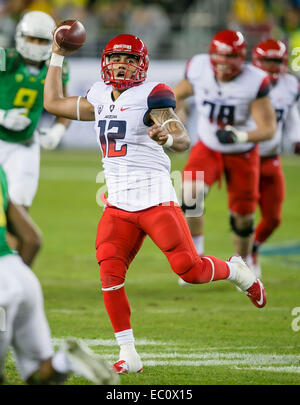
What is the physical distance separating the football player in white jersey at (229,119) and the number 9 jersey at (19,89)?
1.42 metres

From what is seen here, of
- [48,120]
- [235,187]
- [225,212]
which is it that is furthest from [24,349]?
[48,120]

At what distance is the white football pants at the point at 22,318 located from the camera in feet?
11.1

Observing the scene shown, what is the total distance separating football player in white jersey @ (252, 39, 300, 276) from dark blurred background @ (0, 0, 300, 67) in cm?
873

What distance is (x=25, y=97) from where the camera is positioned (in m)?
6.17

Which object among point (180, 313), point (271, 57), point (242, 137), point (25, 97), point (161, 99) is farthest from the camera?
point (271, 57)

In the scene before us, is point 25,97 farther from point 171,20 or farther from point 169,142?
point 171,20

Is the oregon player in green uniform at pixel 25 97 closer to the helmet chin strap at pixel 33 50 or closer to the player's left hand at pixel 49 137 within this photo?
the helmet chin strap at pixel 33 50

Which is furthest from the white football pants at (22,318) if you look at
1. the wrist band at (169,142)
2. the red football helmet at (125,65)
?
the red football helmet at (125,65)

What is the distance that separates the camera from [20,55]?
6.19 m

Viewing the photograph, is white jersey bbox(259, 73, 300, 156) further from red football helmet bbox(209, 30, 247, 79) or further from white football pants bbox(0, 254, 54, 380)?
white football pants bbox(0, 254, 54, 380)

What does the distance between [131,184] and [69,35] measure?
97cm

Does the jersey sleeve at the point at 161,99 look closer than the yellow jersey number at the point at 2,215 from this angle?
No

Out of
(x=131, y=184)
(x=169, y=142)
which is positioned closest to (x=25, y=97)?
(x=131, y=184)

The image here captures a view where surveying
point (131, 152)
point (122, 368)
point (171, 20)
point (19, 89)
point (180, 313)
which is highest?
point (131, 152)
